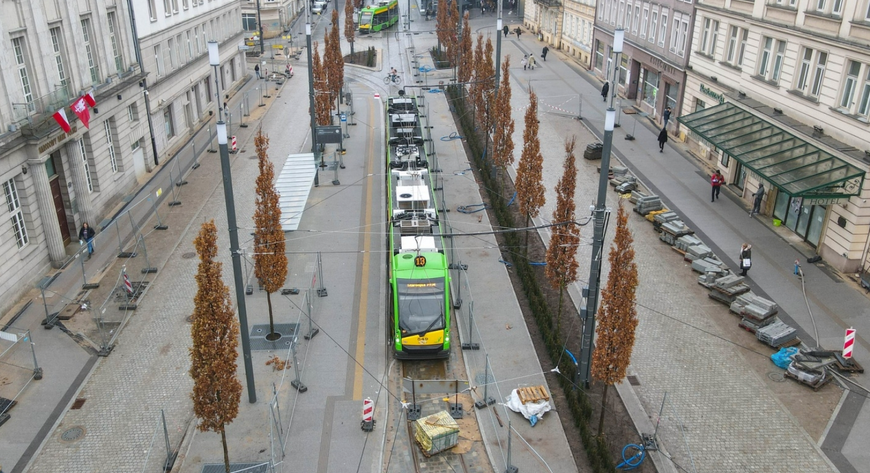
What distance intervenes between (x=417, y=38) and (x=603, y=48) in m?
28.4

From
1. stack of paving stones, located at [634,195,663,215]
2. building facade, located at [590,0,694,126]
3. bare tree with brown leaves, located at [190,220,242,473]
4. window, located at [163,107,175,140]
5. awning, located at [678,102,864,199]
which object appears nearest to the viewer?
bare tree with brown leaves, located at [190,220,242,473]

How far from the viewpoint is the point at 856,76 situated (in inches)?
965

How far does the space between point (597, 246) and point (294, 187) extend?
16415 millimetres

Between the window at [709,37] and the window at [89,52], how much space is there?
30.0m

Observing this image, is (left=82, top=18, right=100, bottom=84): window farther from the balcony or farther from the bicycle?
the bicycle

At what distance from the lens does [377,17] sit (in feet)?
263

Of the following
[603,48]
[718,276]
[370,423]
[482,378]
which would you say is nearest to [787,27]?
[718,276]

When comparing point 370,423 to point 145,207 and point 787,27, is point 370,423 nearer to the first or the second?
point 145,207

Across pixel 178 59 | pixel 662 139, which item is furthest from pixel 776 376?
pixel 178 59

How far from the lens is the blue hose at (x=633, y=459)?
1609 cm

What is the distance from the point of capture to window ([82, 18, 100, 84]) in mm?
29130

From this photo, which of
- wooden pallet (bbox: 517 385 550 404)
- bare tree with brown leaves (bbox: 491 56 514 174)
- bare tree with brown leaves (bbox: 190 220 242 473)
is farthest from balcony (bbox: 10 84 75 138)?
wooden pallet (bbox: 517 385 550 404)

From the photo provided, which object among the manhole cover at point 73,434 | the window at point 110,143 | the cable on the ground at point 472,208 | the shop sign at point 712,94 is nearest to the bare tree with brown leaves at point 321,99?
the window at point 110,143

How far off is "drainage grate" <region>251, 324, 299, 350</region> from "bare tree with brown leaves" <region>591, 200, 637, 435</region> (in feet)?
30.0
